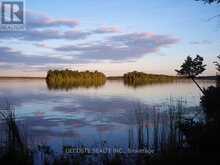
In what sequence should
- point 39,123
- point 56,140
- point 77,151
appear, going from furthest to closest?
point 39,123
point 56,140
point 77,151

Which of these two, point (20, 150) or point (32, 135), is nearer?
point (20, 150)

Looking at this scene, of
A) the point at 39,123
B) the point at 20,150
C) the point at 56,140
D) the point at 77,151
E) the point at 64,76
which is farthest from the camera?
the point at 64,76

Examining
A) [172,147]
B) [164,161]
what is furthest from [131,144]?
[164,161]

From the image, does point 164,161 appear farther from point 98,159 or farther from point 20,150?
point 20,150

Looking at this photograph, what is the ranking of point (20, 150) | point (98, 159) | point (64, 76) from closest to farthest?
point (20, 150)
point (98, 159)
point (64, 76)

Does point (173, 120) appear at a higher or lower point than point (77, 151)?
higher

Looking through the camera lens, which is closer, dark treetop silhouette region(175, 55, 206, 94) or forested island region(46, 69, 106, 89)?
dark treetop silhouette region(175, 55, 206, 94)

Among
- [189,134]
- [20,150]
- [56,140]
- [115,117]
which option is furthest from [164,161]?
[115,117]

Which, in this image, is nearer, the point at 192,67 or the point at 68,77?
the point at 192,67

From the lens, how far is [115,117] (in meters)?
20.5

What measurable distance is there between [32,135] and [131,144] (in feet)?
14.4

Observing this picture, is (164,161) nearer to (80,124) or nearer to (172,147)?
(172,147)

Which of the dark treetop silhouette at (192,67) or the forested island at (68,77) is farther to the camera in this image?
the forested island at (68,77)

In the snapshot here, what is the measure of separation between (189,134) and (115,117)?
11.2 meters
